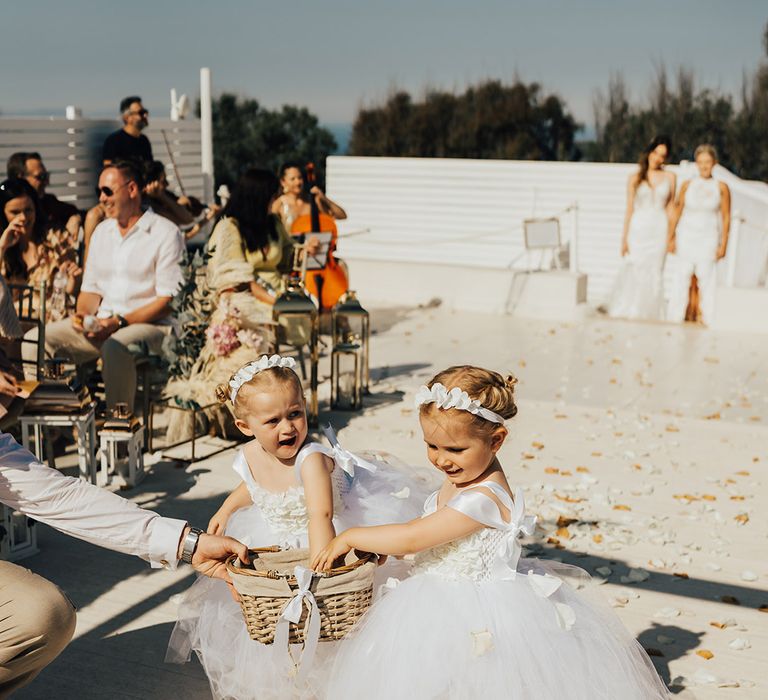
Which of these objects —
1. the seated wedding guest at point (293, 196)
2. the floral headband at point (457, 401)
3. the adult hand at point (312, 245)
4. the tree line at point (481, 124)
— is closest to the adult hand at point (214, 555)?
the floral headband at point (457, 401)

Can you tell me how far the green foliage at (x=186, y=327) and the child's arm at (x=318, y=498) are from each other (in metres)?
3.38

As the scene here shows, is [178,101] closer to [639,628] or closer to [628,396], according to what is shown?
[628,396]

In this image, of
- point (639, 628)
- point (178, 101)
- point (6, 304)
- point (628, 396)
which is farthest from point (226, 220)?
point (178, 101)

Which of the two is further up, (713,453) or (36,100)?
(36,100)

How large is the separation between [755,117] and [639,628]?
2189 cm

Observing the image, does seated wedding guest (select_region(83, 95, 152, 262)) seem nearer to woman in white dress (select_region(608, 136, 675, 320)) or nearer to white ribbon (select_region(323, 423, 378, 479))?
woman in white dress (select_region(608, 136, 675, 320))

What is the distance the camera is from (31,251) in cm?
689

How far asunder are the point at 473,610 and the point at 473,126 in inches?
983

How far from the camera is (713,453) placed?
262 inches

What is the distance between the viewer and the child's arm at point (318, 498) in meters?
3.14

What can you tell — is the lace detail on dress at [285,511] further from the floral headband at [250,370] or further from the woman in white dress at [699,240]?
the woman in white dress at [699,240]

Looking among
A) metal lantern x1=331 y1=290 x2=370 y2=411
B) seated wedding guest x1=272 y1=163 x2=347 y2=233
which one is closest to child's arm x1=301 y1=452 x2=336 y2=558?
metal lantern x1=331 y1=290 x2=370 y2=411

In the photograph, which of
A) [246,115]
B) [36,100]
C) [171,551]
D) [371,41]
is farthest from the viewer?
[371,41]

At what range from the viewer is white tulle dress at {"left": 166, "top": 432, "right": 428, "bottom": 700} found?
3.08m
